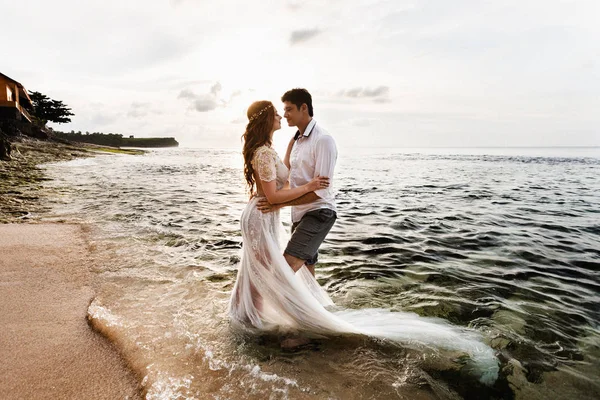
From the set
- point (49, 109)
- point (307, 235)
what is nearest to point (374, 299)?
point (307, 235)

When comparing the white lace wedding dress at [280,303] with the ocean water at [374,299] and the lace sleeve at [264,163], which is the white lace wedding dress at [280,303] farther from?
the ocean water at [374,299]

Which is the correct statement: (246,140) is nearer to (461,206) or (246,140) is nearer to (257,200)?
(257,200)

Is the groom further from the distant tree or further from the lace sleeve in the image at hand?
the distant tree

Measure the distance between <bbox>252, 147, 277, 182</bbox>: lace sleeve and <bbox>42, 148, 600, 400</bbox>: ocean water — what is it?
6.33 ft

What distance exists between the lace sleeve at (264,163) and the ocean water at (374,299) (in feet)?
6.33

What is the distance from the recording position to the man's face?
4.26m

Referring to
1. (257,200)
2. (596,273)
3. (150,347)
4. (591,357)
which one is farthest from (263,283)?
(596,273)

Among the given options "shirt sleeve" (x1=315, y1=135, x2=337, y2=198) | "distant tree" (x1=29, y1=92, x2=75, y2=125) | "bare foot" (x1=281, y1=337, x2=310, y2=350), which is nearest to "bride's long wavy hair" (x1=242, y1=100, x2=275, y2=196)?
"shirt sleeve" (x1=315, y1=135, x2=337, y2=198)

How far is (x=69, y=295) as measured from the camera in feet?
17.2

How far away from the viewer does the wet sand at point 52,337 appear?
3.25 meters

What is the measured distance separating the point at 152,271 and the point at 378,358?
14.9 feet

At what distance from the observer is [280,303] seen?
14.1ft

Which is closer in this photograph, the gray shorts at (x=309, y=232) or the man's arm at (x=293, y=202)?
the man's arm at (x=293, y=202)

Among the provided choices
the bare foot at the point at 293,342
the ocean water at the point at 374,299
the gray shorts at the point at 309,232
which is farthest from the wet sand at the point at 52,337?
the gray shorts at the point at 309,232
